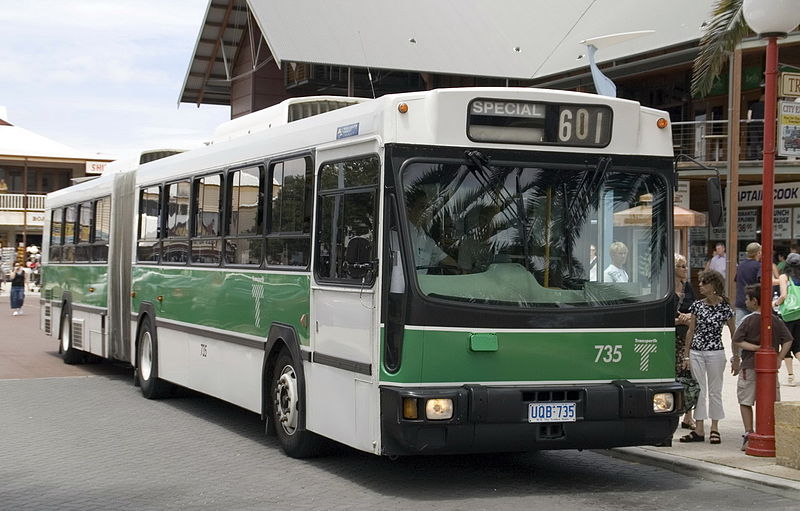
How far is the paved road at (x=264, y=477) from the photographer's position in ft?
28.5

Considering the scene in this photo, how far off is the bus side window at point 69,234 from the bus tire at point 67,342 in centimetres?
84

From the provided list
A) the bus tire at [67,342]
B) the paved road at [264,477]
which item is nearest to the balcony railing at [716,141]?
the bus tire at [67,342]

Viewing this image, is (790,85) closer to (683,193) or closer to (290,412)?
(290,412)

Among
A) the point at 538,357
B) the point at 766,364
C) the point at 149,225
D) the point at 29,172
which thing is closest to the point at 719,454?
the point at 766,364

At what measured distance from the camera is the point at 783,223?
35.2 m

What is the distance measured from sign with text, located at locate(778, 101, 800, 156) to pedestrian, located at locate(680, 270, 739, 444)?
1228mm

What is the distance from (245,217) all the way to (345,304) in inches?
113

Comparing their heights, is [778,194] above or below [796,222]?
above

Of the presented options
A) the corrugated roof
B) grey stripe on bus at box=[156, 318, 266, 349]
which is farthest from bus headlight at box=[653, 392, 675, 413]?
the corrugated roof

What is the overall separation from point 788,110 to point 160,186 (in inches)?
304

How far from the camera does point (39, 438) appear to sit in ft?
39.0

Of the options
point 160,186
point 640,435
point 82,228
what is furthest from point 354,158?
point 82,228

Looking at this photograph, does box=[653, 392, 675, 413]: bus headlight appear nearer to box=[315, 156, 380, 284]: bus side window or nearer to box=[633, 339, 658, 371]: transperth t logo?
box=[633, 339, 658, 371]: transperth t logo

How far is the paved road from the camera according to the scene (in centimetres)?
868
